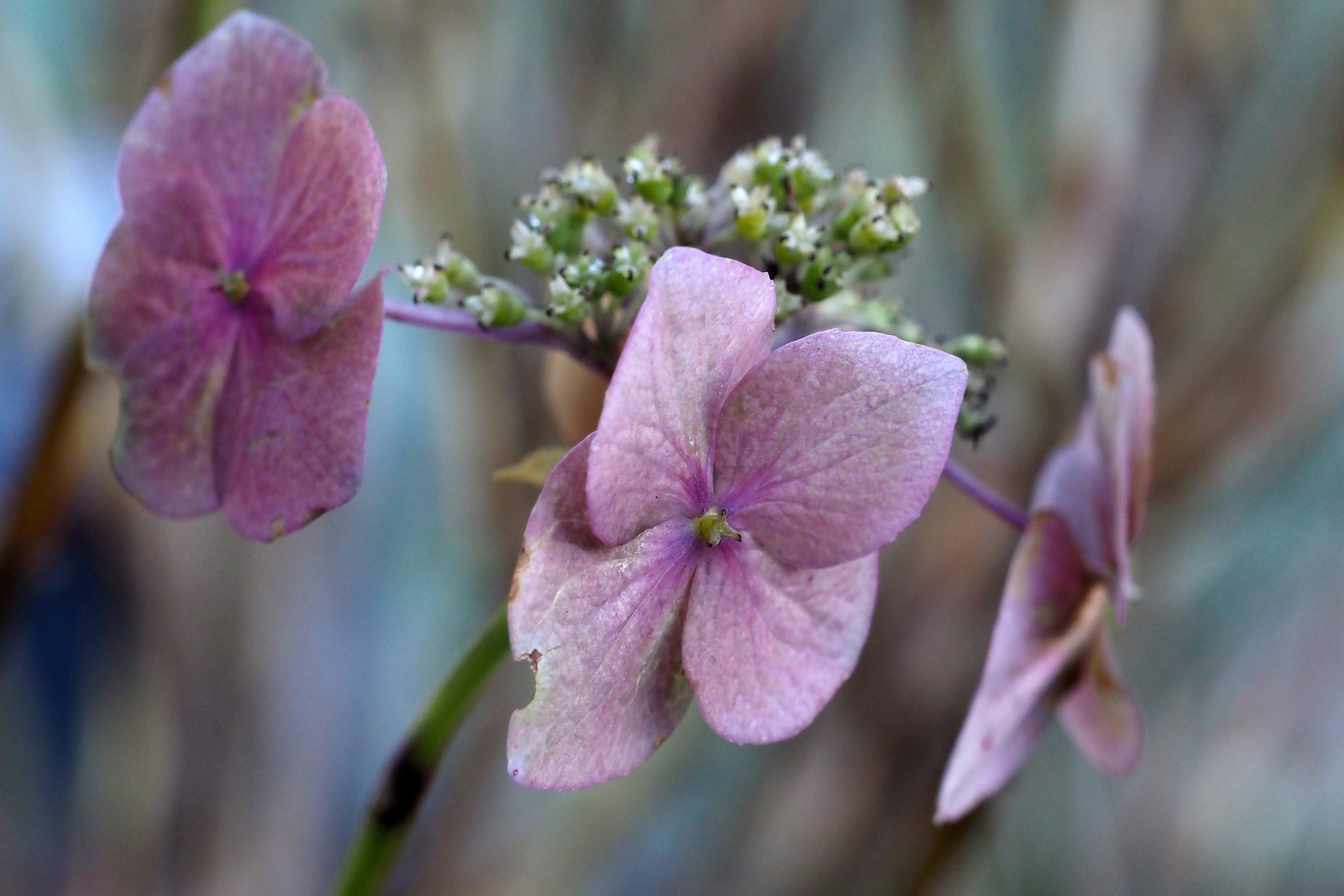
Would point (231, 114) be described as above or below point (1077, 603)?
above

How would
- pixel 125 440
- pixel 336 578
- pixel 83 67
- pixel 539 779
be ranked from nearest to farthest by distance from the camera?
pixel 539 779 < pixel 125 440 < pixel 83 67 < pixel 336 578

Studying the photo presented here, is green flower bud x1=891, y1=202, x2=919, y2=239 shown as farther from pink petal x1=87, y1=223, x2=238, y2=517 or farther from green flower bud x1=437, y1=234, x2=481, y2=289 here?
→ pink petal x1=87, y1=223, x2=238, y2=517

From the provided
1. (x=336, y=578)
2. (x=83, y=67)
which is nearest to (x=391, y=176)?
(x=83, y=67)

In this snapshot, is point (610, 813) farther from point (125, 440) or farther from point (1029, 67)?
point (1029, 67)

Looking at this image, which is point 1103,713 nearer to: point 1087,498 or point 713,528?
point 1087,498

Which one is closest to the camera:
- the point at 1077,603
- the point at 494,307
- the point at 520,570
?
the point at 520,570

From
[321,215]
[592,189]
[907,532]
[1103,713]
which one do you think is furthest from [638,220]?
[907,532]

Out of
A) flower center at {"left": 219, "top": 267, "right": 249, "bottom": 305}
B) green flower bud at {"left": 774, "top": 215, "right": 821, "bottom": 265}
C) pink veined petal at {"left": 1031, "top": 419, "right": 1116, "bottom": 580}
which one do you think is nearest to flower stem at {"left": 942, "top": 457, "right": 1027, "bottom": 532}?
pink veined petal at {"left": 1031, "top": 419, "right": 1116, "bottom": 580}
